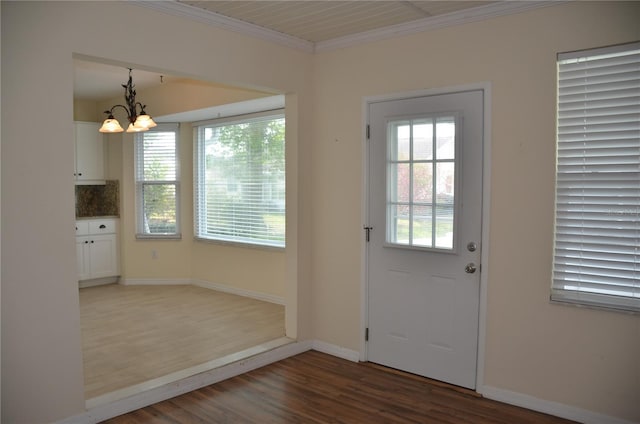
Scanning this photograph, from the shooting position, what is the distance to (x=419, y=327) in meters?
3.79

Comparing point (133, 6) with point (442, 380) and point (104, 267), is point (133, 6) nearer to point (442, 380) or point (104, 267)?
point (442, 380)

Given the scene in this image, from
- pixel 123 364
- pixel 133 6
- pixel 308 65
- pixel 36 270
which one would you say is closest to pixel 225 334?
pixel 123 364

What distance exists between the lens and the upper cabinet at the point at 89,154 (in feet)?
22.7

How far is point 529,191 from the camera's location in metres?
3.24

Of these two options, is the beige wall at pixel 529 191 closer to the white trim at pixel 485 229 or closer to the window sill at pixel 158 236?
the white trim at pixel 485 229

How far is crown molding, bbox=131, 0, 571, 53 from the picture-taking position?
3236 millimetres

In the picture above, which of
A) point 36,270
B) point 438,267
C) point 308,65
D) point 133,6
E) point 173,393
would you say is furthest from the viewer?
point 308,65

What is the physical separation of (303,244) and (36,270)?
7.02 ft

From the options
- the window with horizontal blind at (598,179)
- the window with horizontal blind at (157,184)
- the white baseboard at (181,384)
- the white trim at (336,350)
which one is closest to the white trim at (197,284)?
the window with horizontal blind at (157,184)

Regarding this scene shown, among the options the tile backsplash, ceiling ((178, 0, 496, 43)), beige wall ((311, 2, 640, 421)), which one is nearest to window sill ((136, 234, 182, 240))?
the tile backsplash

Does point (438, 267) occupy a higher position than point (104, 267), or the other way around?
point (438, 267)

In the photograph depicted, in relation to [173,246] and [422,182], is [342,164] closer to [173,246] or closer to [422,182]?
[422,182]

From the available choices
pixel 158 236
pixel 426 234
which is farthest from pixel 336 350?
pixel 158 236

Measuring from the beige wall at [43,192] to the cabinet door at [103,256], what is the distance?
4.23 m
